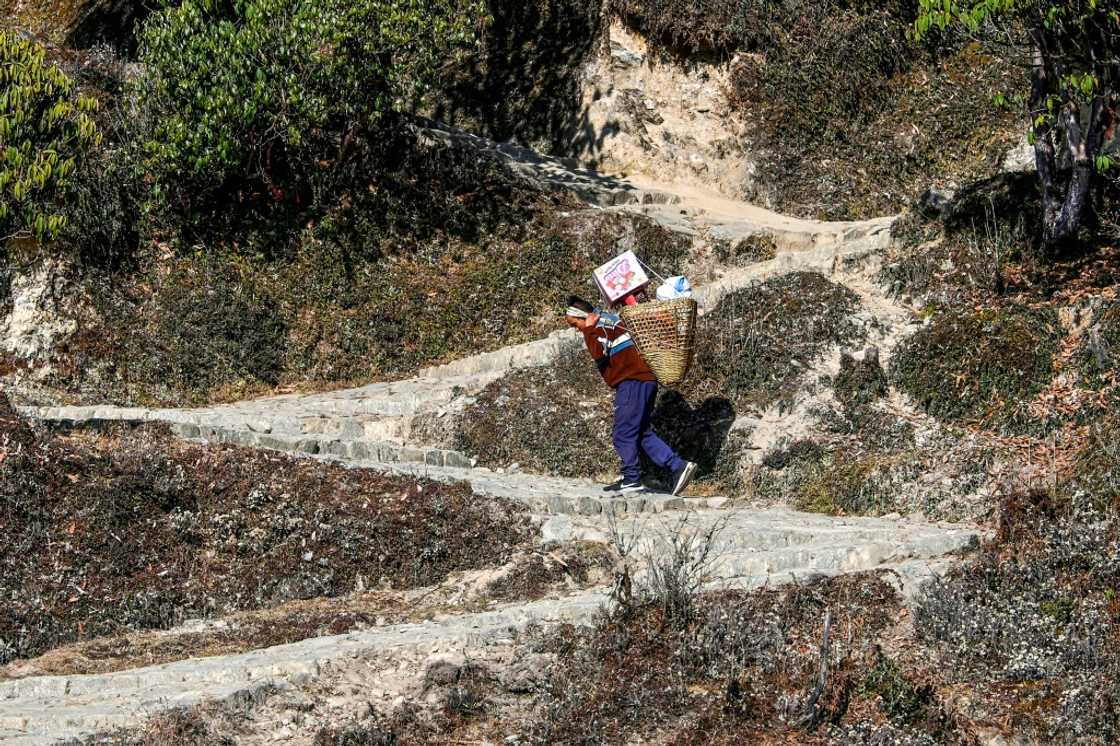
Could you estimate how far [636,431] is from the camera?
1170 cm

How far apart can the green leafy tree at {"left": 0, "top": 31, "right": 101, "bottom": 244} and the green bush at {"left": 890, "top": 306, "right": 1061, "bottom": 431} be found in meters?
8.00

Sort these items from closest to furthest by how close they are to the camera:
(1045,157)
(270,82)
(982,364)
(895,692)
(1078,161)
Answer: (895,692) → (982,364) → (1078,161) → (1045,157) → (270,82)

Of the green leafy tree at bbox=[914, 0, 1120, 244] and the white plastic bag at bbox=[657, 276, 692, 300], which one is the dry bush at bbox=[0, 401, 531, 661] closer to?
the white plastic bag at bbox=[657, 276, 692, 300]

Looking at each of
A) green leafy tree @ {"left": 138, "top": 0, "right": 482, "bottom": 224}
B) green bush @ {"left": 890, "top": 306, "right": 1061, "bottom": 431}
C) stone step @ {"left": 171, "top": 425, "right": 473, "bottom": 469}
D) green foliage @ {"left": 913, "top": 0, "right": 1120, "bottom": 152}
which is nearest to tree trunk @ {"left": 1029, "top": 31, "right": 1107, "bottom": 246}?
green foliage @ {"left": 913, "top": 0, "right": 1120, "bottom": 152}

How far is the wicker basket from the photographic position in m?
11.4

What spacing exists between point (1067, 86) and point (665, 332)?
4.80 meters

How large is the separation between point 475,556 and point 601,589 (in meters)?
1.24

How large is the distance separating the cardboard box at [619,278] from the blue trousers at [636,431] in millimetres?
779

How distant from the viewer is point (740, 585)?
362 inches

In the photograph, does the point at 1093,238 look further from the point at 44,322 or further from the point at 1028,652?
the point at 44,322

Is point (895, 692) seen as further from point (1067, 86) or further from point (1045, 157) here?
point (1045, 157)

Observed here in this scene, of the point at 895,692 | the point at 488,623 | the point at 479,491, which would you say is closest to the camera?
the point at 895,692

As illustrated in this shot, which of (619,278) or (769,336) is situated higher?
(619,278)

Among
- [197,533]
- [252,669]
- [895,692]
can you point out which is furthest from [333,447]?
[895,692]
